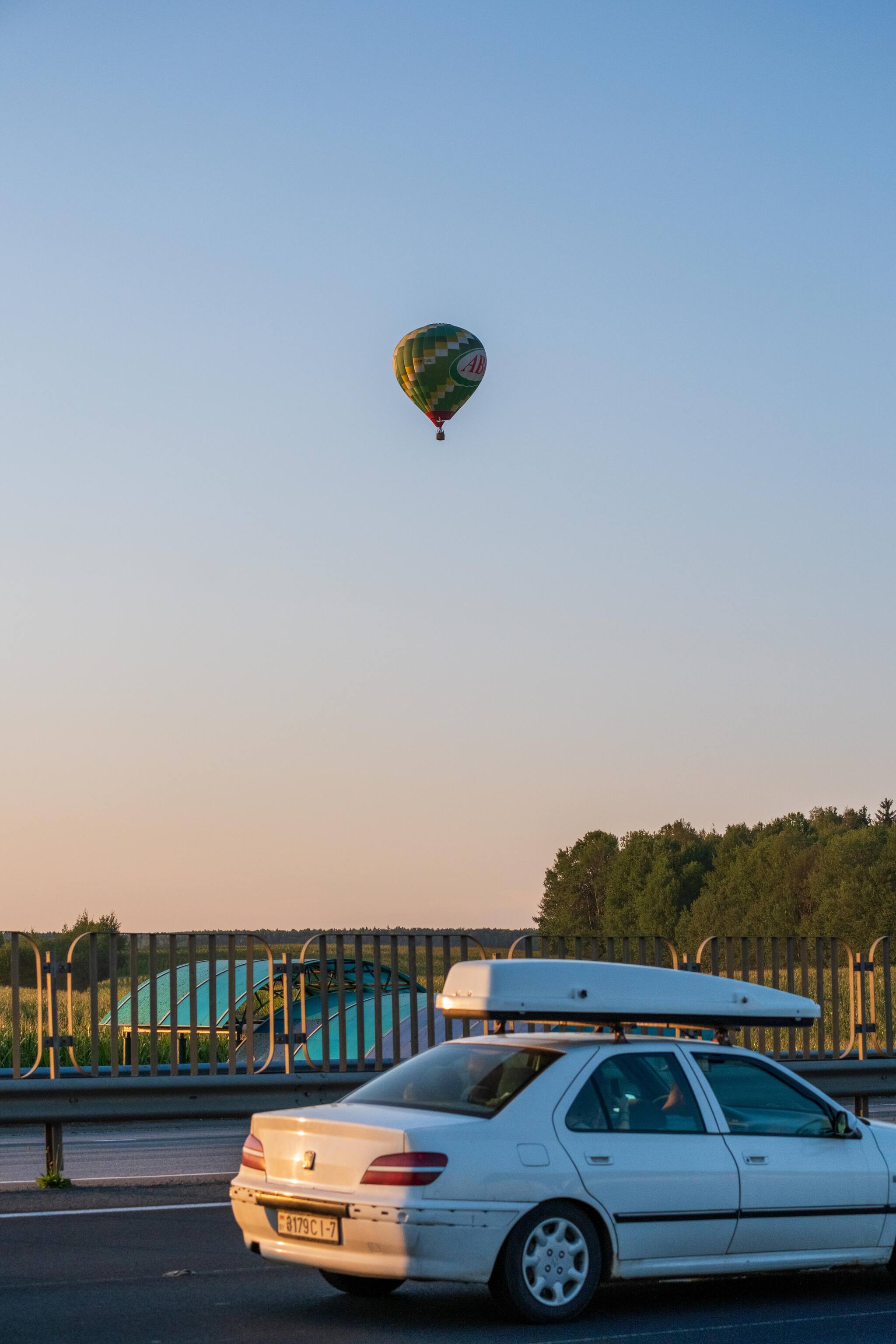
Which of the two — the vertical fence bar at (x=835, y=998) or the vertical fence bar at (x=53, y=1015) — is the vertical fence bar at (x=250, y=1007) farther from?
the vertical fence bar at (x=835, y=998)

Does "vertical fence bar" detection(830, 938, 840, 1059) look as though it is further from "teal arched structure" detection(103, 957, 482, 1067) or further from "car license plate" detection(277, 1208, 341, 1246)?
"car license plate" detection(277, 1208, 341, 1246)

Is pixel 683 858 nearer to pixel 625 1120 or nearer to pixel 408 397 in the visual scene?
pixel 408 397

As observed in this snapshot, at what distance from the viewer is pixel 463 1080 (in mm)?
8305

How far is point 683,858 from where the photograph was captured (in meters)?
150

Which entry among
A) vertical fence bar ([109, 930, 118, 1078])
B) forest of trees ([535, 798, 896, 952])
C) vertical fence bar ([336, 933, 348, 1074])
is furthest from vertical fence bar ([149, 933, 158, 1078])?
forest of trees ([535, 798, 896, 952])

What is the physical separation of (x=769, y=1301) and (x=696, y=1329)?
950 mm

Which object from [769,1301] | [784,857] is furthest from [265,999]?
[784,857]

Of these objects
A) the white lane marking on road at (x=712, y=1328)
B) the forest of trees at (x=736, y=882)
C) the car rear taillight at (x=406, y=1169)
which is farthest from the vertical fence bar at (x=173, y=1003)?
the forest of trees at (x=736, y=882)

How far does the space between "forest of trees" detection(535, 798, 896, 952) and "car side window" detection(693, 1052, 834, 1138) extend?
4441 inches

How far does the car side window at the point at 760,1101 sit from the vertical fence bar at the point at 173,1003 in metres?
5.17

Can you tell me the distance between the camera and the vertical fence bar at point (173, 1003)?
12.9 m

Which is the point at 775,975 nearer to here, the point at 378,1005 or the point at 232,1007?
the point at 378,1005

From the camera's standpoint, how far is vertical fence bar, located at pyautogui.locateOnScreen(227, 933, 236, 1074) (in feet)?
42.5

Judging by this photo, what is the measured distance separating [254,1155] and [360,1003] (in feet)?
18.4
